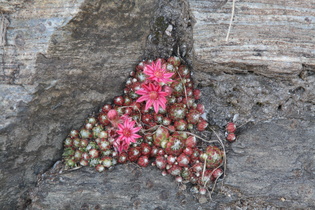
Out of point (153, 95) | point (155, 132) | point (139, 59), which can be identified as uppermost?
point (139, 59)

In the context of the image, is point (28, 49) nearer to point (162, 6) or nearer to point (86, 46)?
point (86, 46)

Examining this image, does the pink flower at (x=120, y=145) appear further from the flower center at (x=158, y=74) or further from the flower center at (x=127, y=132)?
the flower center at (x=158, y=74)

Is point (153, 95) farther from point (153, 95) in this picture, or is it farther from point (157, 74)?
point (157, 74)

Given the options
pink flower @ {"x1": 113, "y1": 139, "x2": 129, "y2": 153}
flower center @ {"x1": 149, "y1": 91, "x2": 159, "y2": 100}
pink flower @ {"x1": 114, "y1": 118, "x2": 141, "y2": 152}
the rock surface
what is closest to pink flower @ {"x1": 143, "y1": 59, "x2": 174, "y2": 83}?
flower center @ {"x1": 149, "y1": 91, "x2": 159, "y2": 100}

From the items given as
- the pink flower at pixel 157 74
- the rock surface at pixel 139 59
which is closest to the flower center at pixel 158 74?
the pink flower at pixel 157 74

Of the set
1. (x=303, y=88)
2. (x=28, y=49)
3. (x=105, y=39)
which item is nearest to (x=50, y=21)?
(x=28, y=49)

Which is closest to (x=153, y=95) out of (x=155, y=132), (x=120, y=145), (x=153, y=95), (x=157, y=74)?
(x=153, y=95)
